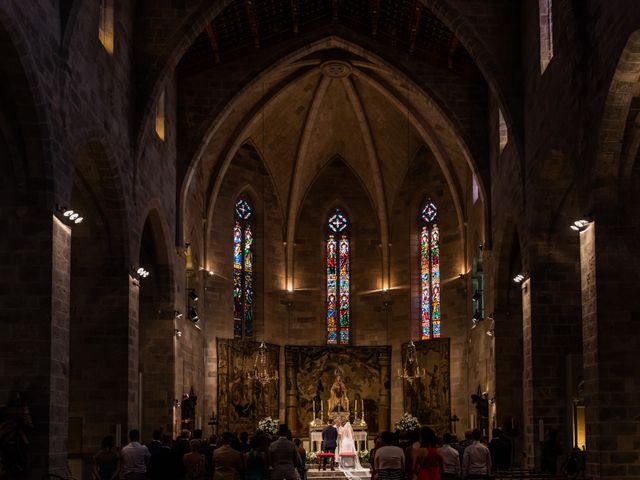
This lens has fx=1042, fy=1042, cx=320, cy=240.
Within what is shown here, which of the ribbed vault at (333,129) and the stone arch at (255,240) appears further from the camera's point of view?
the stone arch at (255,240)

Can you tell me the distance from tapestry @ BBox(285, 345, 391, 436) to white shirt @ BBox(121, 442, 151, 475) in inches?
852

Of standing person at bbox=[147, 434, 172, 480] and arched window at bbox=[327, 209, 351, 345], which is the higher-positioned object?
arched window at bbox=[327, 209, 351, 345]

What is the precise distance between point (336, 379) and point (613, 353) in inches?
805

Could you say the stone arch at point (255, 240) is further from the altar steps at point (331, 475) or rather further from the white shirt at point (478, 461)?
the white shirt at point (478, 461)

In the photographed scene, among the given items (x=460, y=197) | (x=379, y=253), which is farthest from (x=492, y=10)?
(x=379, y=253)

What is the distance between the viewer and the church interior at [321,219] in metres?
16.9

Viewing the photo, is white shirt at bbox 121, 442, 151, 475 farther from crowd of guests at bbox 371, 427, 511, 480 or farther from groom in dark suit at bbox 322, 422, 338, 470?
groom in dark suit at bbox 322, 422, 338, 470

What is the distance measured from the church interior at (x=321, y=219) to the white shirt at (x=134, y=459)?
5.36 ft

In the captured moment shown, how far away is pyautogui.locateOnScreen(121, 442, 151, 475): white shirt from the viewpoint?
50.1 feet

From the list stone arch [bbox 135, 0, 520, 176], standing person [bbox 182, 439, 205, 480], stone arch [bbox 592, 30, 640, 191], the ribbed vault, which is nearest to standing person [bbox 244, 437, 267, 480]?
standing person [bbox 182, 439, 205, 480]

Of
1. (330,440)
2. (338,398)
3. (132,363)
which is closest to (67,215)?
(132,363)

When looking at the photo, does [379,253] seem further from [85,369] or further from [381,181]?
[85,369]

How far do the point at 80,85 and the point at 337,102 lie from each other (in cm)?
1798

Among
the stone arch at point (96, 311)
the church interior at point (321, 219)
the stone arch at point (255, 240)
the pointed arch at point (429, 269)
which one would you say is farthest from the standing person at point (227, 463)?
the pointed arch at point (429, 269)
